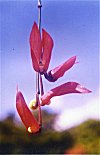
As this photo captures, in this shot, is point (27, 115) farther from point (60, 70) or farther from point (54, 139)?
point (54, 139)

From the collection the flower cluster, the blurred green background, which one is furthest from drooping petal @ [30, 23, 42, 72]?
the blurred green background

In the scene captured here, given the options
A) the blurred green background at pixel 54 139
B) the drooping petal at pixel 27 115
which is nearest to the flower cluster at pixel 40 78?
the drooping petal at pixel 27 115

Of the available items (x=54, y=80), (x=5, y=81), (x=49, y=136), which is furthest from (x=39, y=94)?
(x=49, y=136)

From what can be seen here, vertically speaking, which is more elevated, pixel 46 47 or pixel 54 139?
pixel 46 47

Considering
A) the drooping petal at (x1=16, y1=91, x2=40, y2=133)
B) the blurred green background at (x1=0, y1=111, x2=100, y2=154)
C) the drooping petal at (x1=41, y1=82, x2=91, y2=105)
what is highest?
the drooping petal at (x1=41, y1=82, x2=91, y2=105)

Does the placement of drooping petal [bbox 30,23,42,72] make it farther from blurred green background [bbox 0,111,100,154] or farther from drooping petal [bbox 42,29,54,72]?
blurred green background [bbox 0,111,100,154]

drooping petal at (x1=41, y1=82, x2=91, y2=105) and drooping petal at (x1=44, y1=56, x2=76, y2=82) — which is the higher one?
drooping petal at (x1=44, y1=56, x2=76, y2=82)

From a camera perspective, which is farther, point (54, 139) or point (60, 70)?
point (54, 139)

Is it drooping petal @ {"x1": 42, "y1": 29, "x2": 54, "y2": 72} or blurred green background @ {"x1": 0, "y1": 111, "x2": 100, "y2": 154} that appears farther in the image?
blurred green background @ {"x1": 0, "y1": 111, "x2": 100, "y2": 154}

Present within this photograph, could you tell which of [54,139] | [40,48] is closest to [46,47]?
[40,48]
